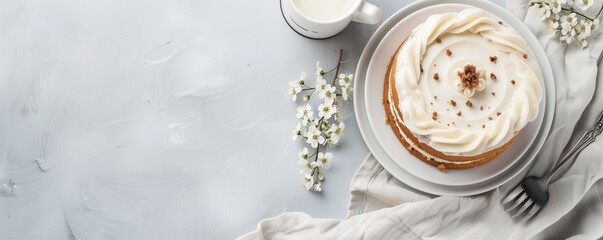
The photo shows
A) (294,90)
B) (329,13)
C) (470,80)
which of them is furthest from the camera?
(294,90)

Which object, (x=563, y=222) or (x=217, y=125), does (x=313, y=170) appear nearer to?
(x=217, y=125)

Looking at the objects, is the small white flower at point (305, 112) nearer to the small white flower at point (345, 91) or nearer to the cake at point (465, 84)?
the small white flower at point (345, 91)

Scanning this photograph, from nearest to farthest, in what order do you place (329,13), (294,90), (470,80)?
(470,80) → (329,13) → (294,90)

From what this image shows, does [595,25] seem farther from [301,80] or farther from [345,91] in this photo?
[301,80]

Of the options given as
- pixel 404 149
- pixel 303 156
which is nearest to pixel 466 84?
pixel 404 149

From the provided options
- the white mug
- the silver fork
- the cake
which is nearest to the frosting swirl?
the cake

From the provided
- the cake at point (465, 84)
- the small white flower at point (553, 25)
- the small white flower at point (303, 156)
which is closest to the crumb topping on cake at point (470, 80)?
the cake at point (465, 84)

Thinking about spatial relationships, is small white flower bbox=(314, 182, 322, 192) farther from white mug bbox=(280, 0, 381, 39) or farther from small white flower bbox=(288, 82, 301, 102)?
white mug bbox=(280, 0, 381, 39)
